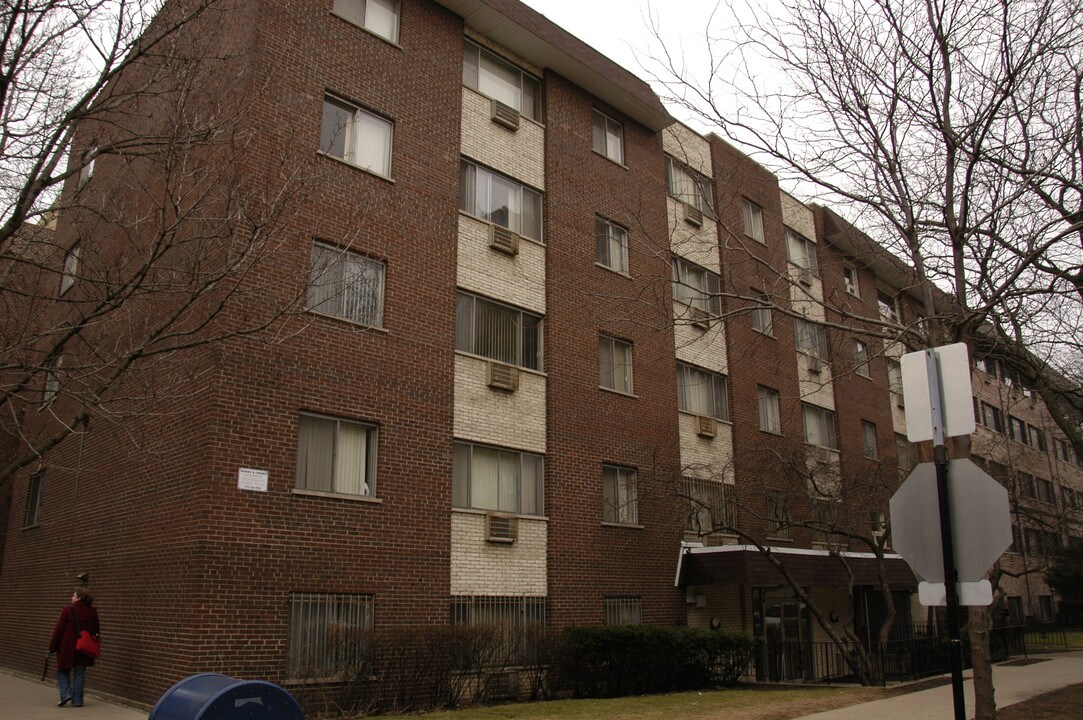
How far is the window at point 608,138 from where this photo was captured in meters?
22.5

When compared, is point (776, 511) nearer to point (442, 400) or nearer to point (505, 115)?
point (442, 400)

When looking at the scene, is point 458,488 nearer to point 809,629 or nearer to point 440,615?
point 440,615

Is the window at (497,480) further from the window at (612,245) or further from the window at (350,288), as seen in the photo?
the window at (612,245)

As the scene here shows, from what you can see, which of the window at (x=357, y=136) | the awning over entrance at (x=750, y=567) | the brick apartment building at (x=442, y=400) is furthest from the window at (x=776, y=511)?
the window at (x=357, y=136)

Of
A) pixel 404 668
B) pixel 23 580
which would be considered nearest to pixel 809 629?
pixel 404 668

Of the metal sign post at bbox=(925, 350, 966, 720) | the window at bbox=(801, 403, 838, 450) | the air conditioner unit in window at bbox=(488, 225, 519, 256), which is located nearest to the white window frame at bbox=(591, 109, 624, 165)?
the air conditioner unit in window at bbox=(488, 225, 519, 256)

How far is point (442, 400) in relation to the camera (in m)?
16.5

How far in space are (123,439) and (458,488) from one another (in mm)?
5915

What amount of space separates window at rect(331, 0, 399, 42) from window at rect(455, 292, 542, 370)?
548 centimetres

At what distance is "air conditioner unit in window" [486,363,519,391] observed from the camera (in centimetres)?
1750

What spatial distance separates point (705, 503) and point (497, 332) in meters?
6.77

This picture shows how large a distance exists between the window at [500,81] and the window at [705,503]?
9.61 metres

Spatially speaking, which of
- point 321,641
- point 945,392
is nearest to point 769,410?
point 321,641

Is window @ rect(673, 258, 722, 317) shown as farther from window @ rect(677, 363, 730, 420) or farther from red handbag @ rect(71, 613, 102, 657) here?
red handbag @ rect(71, 613, 102, 657)
